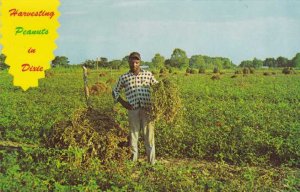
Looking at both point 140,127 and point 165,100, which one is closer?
point 165,100

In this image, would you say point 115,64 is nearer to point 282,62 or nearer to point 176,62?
point 176,62

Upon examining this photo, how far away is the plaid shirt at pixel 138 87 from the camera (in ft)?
22.6

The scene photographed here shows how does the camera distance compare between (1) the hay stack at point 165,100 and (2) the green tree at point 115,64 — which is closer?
(1) the hay stack at point 165,100

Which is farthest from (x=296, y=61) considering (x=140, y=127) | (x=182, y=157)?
(x=140, y=127)

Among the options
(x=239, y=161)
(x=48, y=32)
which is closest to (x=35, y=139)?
(x=48, y=32)

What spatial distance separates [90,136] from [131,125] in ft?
2.36

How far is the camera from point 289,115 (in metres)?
11.6

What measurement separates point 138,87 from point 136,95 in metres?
0.14

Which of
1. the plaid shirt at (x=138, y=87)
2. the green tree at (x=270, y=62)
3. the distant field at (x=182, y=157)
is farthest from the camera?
the green tree at (x=270, y=62)

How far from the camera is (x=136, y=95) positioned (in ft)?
22.7

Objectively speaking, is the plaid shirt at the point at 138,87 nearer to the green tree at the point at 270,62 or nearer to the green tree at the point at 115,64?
the green tree at the point at 115,64

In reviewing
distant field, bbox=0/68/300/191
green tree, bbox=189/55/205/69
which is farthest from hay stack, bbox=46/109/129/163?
green tree, bbox=189/55/205/69

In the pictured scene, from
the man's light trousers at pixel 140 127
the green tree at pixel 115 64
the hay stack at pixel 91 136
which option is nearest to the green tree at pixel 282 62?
the green tree at pixel 115 64

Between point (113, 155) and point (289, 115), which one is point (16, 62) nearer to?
point (113, 155)
